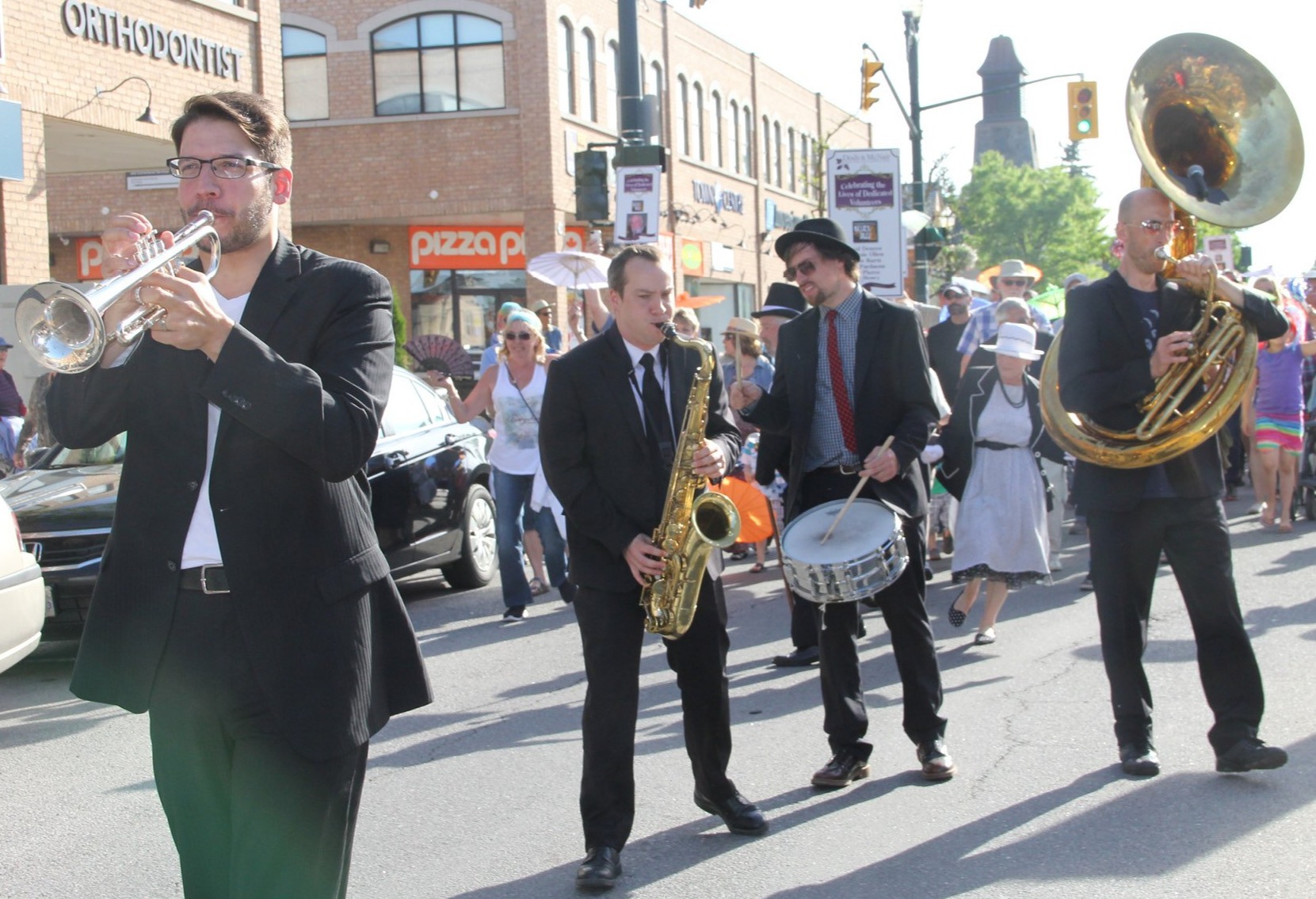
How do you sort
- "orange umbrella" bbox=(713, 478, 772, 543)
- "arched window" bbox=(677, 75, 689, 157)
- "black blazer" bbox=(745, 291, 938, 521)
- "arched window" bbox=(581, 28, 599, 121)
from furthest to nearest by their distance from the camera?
"arched window" bbox=(677, 75, 689, 157), "arched window" bbox=(581, 28, 599, 121), "orange umbrella" bbox=(713, 478, 772, 543), "black blazer" bbox=(745, 291, 938, 521)

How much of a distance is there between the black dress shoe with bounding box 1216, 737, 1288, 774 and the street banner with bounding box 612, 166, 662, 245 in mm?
9719

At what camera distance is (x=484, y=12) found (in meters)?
28.7

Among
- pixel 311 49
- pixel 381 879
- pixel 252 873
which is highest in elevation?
pixel 311 49

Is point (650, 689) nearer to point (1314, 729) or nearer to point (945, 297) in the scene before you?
point (1314, 729)

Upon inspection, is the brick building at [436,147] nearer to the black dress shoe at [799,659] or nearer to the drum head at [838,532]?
the black dress shoe at [799,659]

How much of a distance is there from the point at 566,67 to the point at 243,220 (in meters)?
28.1

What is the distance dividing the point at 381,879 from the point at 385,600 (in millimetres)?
2000

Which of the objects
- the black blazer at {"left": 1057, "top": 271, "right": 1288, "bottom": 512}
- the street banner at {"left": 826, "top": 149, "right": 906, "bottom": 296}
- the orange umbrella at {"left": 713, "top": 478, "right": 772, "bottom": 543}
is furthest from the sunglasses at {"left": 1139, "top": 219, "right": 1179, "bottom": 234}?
the street banner at {"left": 826, "top": 149, "right": 906, "bottom": 296}

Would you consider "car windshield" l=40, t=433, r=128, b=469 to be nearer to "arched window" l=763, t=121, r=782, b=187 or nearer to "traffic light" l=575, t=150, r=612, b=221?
"traffic light" l=575, t=150, r=612, b=221

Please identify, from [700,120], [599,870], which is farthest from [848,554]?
[700,120]

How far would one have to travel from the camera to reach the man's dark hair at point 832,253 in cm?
551

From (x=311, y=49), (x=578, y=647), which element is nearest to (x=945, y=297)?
(x=578, y=647)

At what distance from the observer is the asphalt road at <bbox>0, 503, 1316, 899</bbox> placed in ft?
14.8

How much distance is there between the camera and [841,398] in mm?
5488
